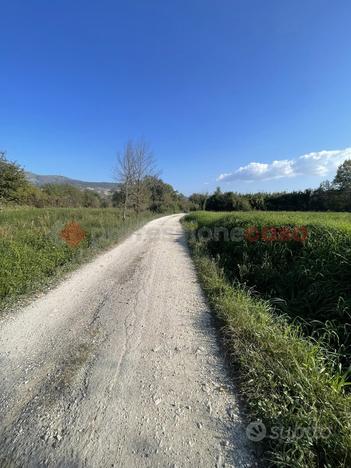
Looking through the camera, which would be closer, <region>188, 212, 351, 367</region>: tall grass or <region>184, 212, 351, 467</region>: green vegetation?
<region>184, 212, 351, 467</region>: green vegetation

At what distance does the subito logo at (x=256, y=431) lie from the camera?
1896mm

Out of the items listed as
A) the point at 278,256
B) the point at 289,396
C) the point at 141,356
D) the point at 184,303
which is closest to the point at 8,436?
the point at 141,356

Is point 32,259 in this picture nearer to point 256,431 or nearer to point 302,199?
point 256,431

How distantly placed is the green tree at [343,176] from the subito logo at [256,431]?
4765cm

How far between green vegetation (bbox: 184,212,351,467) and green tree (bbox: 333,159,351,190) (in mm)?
43518

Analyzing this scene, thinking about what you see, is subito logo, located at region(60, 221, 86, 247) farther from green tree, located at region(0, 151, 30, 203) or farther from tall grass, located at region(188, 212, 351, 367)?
green tree, located at region(0, 151, 30, 203)

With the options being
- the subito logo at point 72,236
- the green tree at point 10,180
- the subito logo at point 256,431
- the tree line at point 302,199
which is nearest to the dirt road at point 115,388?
the subito logo at point 256,431

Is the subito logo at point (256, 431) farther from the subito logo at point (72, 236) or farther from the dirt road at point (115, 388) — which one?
the subito logo at point (72, 236)

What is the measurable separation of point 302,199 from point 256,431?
163ft

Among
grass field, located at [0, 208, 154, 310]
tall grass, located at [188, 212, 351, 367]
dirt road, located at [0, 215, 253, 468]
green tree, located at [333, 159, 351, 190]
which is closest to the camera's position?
dirt road, located at [0, 215, 253, 468]

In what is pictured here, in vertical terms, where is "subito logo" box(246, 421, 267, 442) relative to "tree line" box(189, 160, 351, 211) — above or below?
below

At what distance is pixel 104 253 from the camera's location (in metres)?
8.88

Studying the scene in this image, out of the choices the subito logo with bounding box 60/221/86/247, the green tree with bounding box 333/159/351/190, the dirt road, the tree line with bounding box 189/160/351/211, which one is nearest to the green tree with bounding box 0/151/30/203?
the subito logo with bounding box 60/221/86/247

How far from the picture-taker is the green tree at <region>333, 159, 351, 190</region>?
1601 inches
